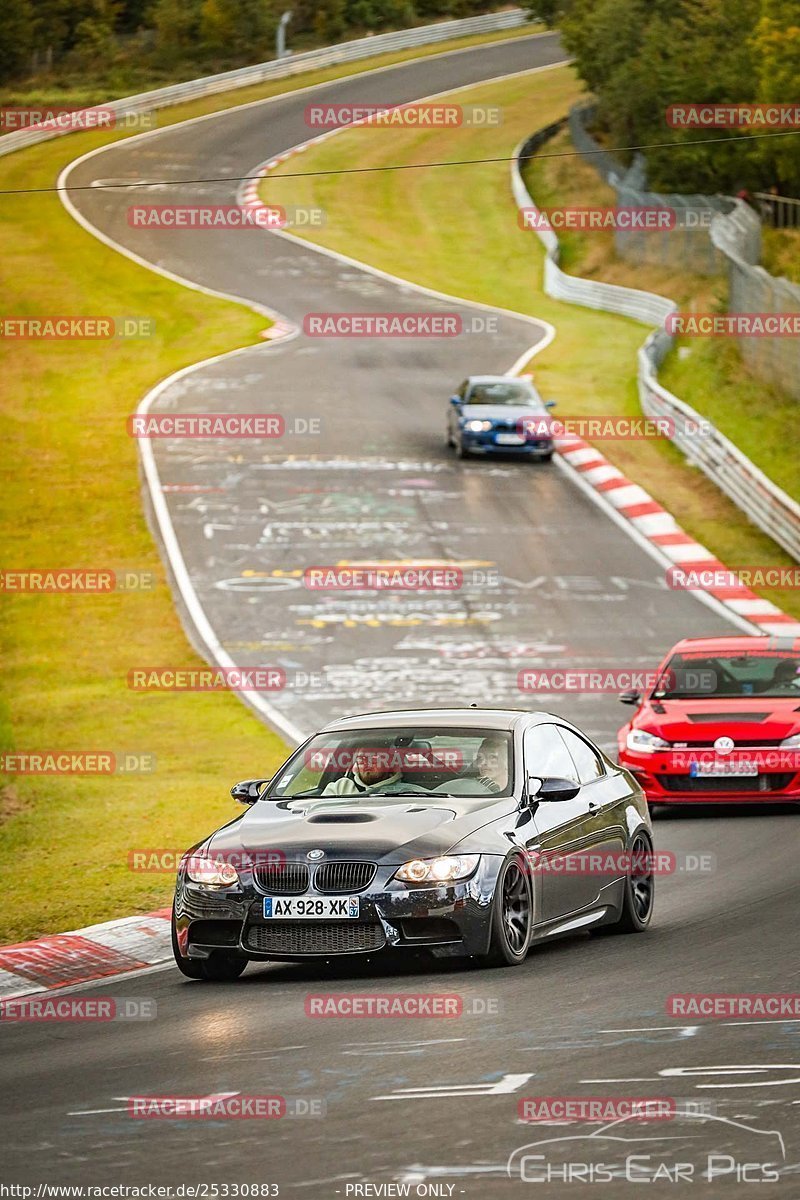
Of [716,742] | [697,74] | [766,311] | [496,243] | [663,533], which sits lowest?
[496,243]

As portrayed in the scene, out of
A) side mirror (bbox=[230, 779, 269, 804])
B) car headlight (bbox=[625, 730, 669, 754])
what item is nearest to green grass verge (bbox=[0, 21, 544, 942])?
side mirror (bbox=[230, 779, 269, 804])

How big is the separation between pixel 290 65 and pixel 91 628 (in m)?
62.0

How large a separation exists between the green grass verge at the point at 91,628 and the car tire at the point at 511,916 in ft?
9.76

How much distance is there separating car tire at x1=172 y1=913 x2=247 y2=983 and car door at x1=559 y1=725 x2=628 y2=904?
2.16m

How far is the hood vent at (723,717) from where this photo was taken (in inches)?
675

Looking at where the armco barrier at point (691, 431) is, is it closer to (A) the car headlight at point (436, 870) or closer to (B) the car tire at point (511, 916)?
(B) the car tire at point (511, 916)

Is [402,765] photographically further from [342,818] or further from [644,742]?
[644,742]

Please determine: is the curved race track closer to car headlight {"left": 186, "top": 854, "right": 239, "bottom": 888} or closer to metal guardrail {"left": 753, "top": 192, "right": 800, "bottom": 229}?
car headlight {"left": 186, "top": 854, "right": 239, "bottom": 888}

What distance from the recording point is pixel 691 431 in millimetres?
36469

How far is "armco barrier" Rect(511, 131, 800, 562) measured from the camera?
31.4 metres

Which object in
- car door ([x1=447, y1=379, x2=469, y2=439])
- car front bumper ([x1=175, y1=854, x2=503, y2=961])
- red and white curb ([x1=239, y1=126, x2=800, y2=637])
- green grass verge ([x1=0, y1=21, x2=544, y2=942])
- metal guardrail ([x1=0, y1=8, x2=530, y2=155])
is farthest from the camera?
metal guardrail ([x1=0, y1=8, x2=530, y2=155])

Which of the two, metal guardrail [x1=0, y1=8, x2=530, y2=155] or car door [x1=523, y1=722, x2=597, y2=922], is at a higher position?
car door [x1=523, y1=722, x2=597, y2=922]

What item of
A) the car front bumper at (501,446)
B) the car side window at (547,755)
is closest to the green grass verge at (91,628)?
the car side window at (547,755)

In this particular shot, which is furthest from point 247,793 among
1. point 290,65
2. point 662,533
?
point 290,65
